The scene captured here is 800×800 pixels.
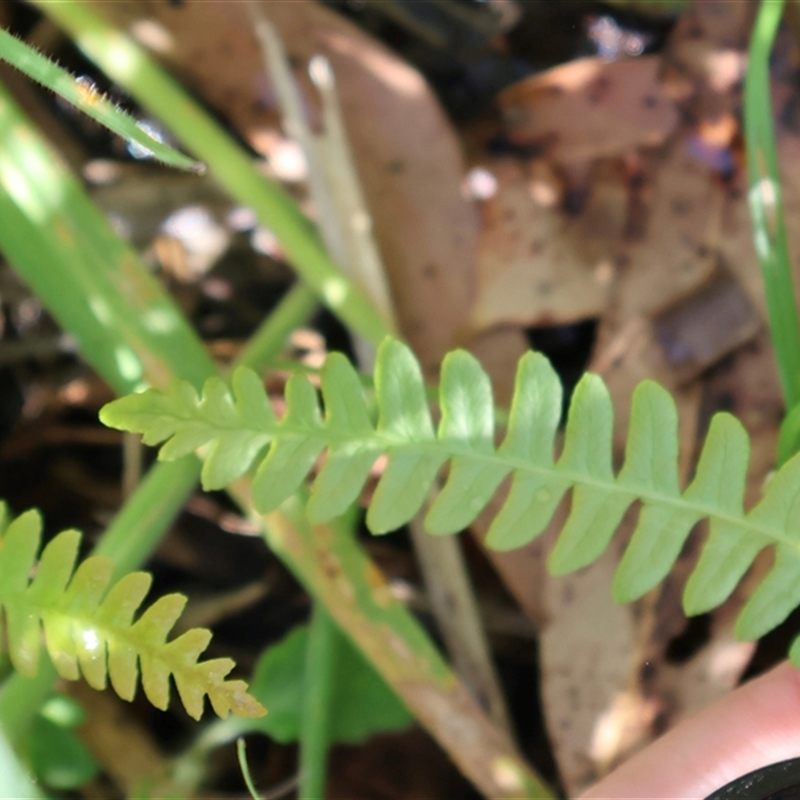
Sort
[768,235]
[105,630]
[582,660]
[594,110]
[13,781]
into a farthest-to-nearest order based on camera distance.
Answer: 1. [594,110]
2. [582,660]
3. [768,235]
4. [105,630]
5. [13,781]

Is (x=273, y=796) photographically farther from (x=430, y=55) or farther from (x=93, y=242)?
(x=430, y=55)

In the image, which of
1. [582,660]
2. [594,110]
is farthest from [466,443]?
[594,110]

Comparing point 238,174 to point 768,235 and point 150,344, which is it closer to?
point 150,344

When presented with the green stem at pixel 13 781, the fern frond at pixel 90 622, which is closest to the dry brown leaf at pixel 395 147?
the fern frond at pixel 90 622

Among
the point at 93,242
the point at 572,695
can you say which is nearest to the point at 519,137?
the point at 93,242

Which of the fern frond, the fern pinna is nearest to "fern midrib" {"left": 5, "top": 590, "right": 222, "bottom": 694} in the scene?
the fern frond

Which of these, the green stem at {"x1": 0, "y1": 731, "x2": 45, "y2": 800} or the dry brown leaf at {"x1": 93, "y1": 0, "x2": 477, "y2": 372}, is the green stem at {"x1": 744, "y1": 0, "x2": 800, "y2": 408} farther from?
the green stem at {"x1": 0, "y1": 731, "x2": 45, "y2": 800}
